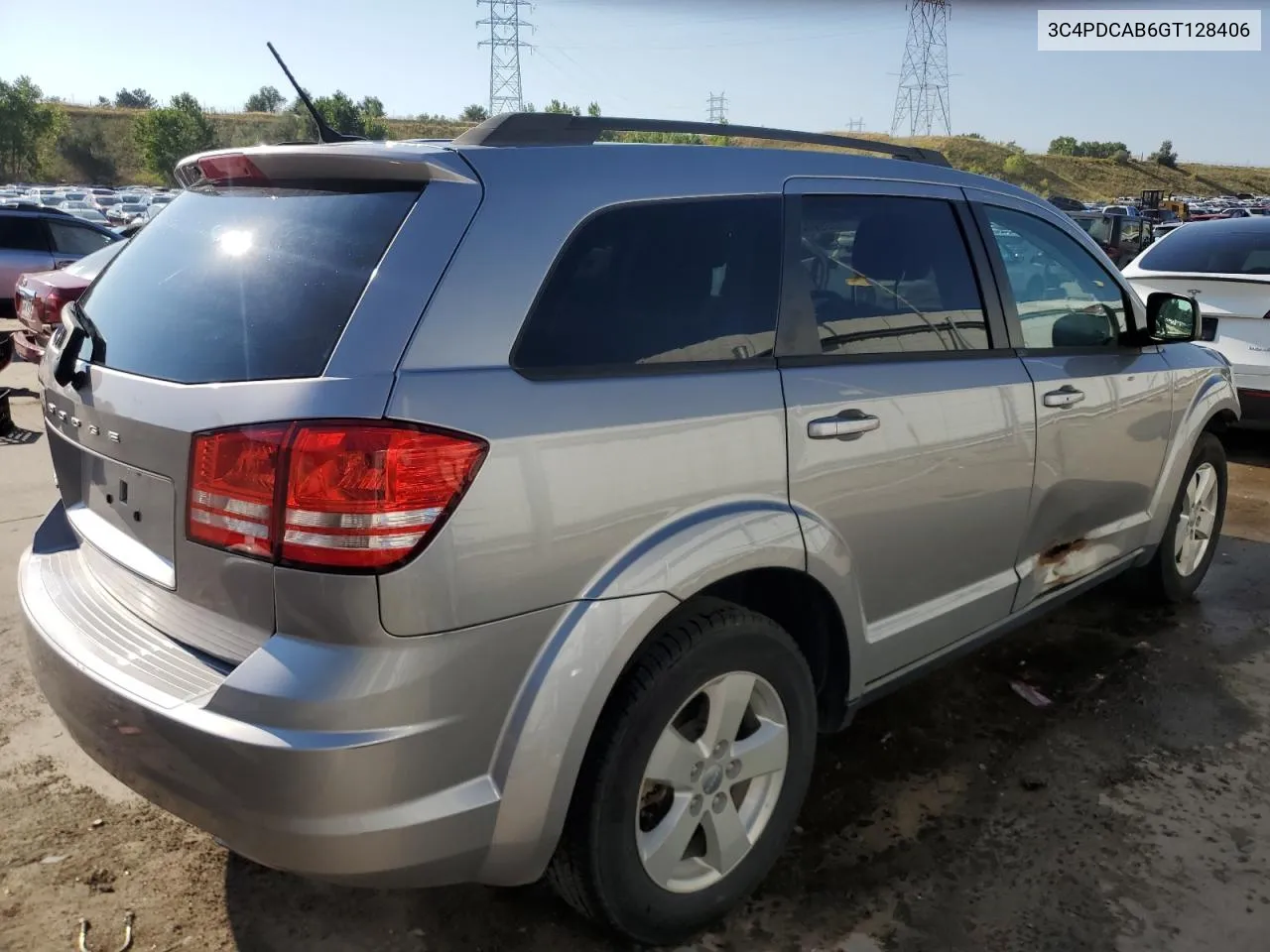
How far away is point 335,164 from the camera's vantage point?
2086 mm

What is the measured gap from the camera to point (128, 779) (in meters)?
2.06

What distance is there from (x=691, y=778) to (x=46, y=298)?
6.75m

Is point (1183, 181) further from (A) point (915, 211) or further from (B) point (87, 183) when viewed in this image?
(A) point (915, 211)

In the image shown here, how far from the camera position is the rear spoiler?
2.00 m

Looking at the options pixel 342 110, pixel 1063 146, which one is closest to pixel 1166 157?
pixel 1063 146

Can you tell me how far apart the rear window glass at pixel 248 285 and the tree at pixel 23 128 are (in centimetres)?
8056

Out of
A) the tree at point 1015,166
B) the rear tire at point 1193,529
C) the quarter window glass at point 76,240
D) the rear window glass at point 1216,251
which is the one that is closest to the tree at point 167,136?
the tree at point 1015,166

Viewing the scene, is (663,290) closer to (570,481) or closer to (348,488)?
(570,481)

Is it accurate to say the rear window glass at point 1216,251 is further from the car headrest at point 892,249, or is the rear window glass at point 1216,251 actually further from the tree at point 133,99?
the tree at point 133,99

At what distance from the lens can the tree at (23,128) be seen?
68.0 m

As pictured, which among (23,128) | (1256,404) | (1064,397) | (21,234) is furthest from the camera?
(23,128)

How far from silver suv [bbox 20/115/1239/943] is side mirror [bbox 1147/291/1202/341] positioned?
52.0 inches

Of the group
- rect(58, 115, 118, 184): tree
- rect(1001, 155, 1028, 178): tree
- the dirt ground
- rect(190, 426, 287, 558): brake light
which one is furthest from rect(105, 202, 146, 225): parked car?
rect(1001, 155, 1028, 178): tree

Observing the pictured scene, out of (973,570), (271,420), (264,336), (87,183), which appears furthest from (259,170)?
(87,183)
